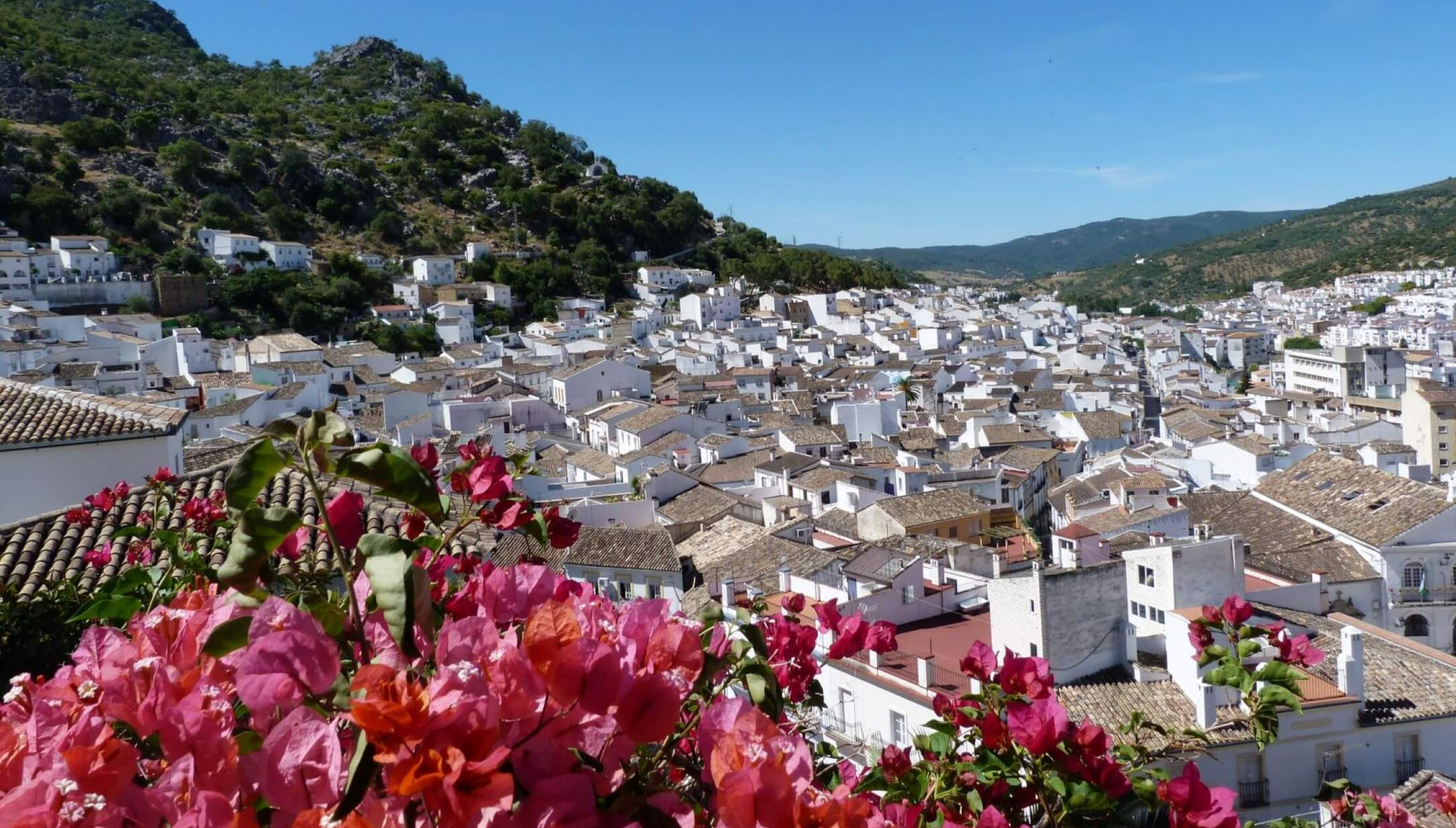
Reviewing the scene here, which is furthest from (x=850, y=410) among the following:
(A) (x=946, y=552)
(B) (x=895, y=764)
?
(B) (x=895, y=764)

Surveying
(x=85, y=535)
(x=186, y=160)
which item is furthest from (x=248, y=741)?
(x=186, y=160)

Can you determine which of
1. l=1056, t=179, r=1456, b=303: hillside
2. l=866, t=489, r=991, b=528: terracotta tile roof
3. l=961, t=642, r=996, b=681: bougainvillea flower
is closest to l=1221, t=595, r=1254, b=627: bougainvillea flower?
l=961, t=642, r=996, b=681: bougainvillea flower

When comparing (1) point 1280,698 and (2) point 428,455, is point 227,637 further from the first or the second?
(1) point 1280,698

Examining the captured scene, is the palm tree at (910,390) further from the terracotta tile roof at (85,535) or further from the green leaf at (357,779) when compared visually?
the green leaf at (357,779)

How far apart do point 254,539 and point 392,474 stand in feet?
0.71

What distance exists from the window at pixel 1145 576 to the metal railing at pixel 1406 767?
3.12 metres

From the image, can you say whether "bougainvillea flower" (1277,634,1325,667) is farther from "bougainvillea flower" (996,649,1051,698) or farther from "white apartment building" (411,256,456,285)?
"white apartment building" (411,256,456,285)

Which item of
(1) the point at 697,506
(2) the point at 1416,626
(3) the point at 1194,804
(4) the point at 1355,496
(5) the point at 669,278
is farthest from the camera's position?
(5) the point at 669,278

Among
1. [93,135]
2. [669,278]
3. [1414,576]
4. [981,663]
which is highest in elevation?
[93,135]

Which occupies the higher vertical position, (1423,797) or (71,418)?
(71,418)

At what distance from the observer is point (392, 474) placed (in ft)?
4.17

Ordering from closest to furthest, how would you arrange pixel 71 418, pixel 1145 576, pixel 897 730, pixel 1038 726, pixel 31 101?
1. pixel 1038 726
2. pixel 71 418
3. pixel 897 730
4. pixel 1145 576
5. pixel 31 101

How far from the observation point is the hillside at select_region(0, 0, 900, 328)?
5431cm

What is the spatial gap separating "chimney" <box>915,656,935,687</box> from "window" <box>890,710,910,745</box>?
0.39 metres
